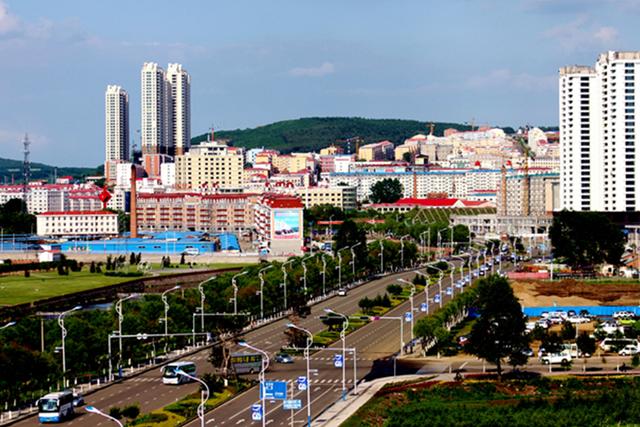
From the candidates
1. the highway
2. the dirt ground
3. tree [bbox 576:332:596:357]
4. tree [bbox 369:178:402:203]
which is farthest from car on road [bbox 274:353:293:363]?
tree [bbox 369:178:402:203]

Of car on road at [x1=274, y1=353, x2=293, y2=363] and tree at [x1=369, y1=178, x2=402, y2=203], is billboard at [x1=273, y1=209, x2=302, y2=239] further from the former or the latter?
tree at [x1=369, y1=178, x2=402, y2=203]

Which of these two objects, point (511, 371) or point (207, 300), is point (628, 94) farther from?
point (511, 371)

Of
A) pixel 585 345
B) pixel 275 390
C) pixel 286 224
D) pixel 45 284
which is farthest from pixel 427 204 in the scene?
pixel 275 390

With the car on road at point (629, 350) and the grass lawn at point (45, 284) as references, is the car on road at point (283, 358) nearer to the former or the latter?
the car on road at point (629, 350)

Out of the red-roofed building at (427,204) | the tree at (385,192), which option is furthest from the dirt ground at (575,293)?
the tree at (385,192)

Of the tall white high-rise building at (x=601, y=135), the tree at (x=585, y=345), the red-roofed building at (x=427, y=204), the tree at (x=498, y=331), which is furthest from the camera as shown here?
the red-roofed building at (x=427, y=204)

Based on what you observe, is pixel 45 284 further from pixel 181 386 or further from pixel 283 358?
pixel 181 386
